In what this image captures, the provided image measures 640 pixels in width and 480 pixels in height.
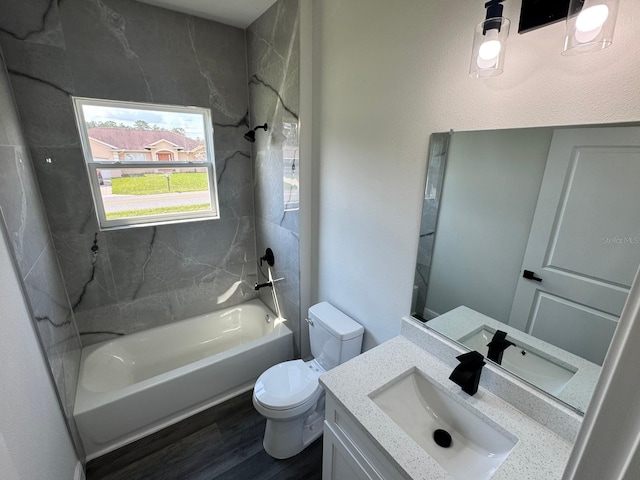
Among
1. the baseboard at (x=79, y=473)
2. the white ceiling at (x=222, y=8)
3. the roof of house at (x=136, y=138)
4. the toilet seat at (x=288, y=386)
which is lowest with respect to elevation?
the baseboard at (x=79, y=473)

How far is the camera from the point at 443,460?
1.02 m

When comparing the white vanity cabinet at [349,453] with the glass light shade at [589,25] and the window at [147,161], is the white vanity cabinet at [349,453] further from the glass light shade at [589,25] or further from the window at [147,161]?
the window at [147,161]

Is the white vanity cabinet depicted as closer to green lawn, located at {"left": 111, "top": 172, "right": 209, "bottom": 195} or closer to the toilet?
the toilet

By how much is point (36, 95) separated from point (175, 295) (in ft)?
5.30

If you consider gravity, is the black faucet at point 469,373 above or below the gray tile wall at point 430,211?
below

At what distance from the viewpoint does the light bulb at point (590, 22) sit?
2.34ft

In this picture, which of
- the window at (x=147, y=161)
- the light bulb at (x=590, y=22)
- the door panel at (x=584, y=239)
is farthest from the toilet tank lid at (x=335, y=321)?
the light bulb at (x=590, y=22)

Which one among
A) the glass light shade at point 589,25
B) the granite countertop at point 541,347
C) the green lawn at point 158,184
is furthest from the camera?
the green lawn at point 158,184

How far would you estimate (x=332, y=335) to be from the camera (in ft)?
5.81

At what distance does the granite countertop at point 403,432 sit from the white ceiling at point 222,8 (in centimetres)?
225

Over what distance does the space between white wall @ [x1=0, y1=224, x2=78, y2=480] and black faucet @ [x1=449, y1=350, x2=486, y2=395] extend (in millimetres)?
1460

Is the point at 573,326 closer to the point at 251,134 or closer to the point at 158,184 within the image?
the point at 251,134

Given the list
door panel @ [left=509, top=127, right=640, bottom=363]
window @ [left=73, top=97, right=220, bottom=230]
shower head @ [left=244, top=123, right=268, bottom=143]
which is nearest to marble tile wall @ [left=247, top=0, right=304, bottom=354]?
shower head @ [left=244, top=123, right=268, bottom=143]

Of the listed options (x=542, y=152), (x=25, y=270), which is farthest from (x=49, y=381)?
(x=542, y=152)
